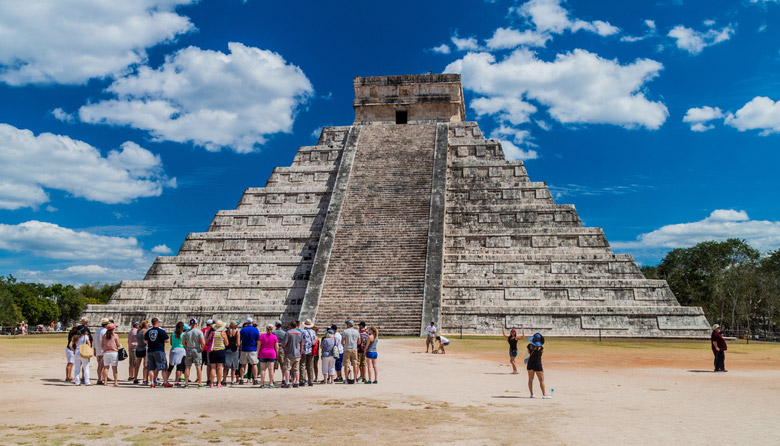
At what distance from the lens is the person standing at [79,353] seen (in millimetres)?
10508

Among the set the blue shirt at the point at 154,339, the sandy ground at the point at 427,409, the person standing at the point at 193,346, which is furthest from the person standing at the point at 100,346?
the person standing at the point at 193,346

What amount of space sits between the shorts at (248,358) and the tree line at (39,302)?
39916 millimetres

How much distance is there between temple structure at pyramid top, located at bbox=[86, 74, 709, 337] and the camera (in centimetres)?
2133

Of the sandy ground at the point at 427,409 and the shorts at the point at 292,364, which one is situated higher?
the shorts at the point at 292,364

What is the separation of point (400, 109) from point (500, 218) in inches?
410

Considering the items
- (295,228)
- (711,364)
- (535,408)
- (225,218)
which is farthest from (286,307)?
(535,408)

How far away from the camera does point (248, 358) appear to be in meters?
11.1

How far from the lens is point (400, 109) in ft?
108

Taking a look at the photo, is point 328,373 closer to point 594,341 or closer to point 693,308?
point 594,341

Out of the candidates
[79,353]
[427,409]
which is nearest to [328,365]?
[427,409]

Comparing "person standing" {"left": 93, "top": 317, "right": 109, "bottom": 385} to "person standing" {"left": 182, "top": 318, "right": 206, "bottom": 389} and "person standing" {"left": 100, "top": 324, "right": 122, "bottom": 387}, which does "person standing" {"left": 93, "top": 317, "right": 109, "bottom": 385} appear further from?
"person standing" {"left": 182, "top": 318, "right": 206, "bottom": 389}

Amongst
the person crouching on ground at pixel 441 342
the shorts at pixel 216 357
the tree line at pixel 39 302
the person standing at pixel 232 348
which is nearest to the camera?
the shorts at pixel 216 357

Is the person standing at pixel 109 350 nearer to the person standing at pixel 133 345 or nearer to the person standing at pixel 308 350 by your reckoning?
the person standing at pixel 133 345

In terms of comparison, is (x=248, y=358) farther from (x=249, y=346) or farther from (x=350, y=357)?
(x=350, y=357)
